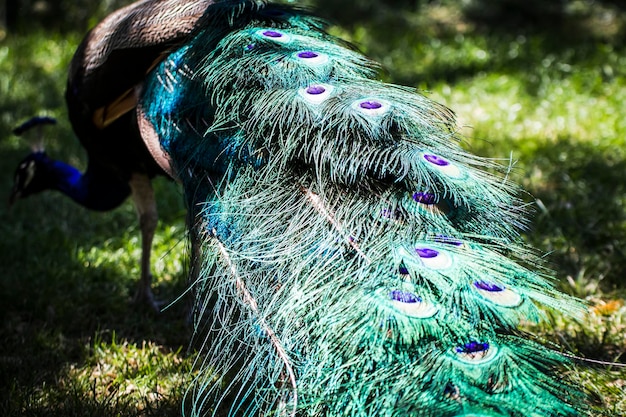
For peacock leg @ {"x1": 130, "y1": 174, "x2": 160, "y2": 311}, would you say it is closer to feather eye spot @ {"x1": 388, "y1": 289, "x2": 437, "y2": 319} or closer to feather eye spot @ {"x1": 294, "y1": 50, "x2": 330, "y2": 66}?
feather eye spot @ {"x1": 294, "y1": 50, "x2": 330, "y2": 66}

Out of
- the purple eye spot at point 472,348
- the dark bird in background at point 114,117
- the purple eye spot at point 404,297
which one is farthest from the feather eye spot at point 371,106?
the dark bird in background at point 114,117

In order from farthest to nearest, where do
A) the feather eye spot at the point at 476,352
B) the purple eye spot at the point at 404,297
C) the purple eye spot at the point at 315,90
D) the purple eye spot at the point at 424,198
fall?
the purple eye spot at the point at 315,90 → the purple eye spot at the point at 424,198 → the purple eye spot at the point at 404,297 → the feather eye spot at the point at 476,352

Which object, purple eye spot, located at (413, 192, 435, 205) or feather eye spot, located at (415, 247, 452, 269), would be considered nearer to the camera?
feather eye spot, located at (415, 247, 452, 269)

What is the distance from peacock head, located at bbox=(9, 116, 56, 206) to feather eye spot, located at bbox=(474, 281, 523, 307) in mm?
2796

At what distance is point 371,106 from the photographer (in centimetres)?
225

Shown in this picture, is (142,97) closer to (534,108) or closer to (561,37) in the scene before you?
(534,108)

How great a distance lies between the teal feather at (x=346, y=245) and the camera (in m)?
1.74

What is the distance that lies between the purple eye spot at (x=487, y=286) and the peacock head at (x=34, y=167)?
278 centimetres

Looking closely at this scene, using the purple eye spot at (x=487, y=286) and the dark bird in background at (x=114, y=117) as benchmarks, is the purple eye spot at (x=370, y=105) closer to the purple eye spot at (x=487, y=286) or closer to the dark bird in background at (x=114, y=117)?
the purple eye spot at (x=487, y=286)

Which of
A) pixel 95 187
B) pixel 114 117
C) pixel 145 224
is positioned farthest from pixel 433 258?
pixel 95 187

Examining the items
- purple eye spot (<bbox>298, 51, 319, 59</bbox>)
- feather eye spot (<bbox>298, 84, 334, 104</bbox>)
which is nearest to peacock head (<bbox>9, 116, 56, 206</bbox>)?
purple eye spot (<bbox>298, 51, 319, 59</bbox>)

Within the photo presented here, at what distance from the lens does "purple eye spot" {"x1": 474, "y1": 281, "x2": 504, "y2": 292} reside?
1.83 metres

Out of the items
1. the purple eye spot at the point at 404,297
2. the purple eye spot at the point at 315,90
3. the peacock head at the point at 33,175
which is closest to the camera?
the purple eye spot at the point at 404,297

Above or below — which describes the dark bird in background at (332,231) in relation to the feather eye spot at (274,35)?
below
